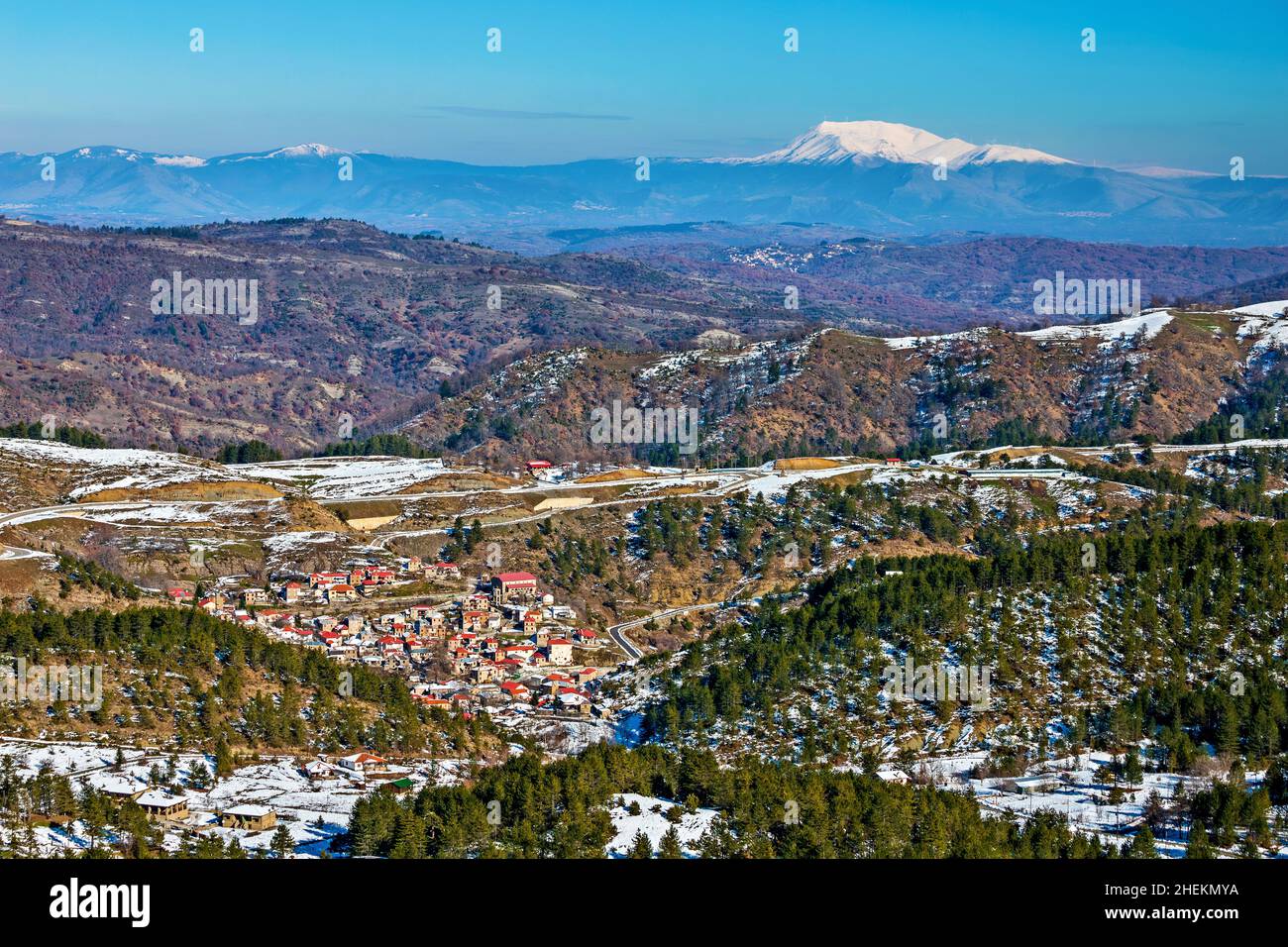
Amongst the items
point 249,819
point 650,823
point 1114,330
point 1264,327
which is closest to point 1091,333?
point 1114,330

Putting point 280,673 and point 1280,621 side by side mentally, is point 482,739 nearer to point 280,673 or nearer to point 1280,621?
point 280,673

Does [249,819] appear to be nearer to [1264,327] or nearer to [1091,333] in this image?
[1091,333]

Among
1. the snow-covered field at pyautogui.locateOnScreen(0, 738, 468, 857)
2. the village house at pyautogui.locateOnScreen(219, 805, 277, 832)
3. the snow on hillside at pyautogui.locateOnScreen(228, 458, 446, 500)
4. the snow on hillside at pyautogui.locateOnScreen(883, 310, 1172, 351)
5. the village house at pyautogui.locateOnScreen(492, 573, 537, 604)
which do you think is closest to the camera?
the snow-covered field at pyautogui.locateOnScreen(0, 738, 468, 857)

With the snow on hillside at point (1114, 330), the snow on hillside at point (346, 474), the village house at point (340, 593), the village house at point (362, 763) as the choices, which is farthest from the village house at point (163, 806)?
the snow on hillside at point (1114, 330)

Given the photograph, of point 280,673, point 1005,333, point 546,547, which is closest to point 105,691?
point 280,673

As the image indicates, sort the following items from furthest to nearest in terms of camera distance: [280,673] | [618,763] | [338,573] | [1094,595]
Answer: [338,573], [1094,595], [280,673], [618,763]

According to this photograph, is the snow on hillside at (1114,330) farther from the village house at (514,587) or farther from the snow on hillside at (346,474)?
the village house at (514,587)

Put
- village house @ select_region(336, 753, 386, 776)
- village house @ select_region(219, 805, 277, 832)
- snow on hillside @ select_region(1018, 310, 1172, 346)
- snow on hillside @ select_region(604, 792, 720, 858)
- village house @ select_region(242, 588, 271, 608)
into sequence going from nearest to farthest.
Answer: snow on hillside @ select_region(604, 792, 720, 858), village house @ select_region(219, 805, 277, 832), village house @ select_region(336, 753, 386, 776), village house @ select_region(242, 588, 271, 608), snow on hillside @ select_region(1018, 310, 1172, 346)

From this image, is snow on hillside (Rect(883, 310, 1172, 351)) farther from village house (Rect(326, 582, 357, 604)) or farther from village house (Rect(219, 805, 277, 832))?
village house (Rect(219, 805, 277, 832))

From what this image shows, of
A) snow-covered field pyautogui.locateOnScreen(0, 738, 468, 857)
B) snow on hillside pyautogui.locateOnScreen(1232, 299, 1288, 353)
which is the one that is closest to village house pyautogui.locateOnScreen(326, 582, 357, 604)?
snow-covered field pyautogui.locateOnScreen(0, 738, 468, 857)
